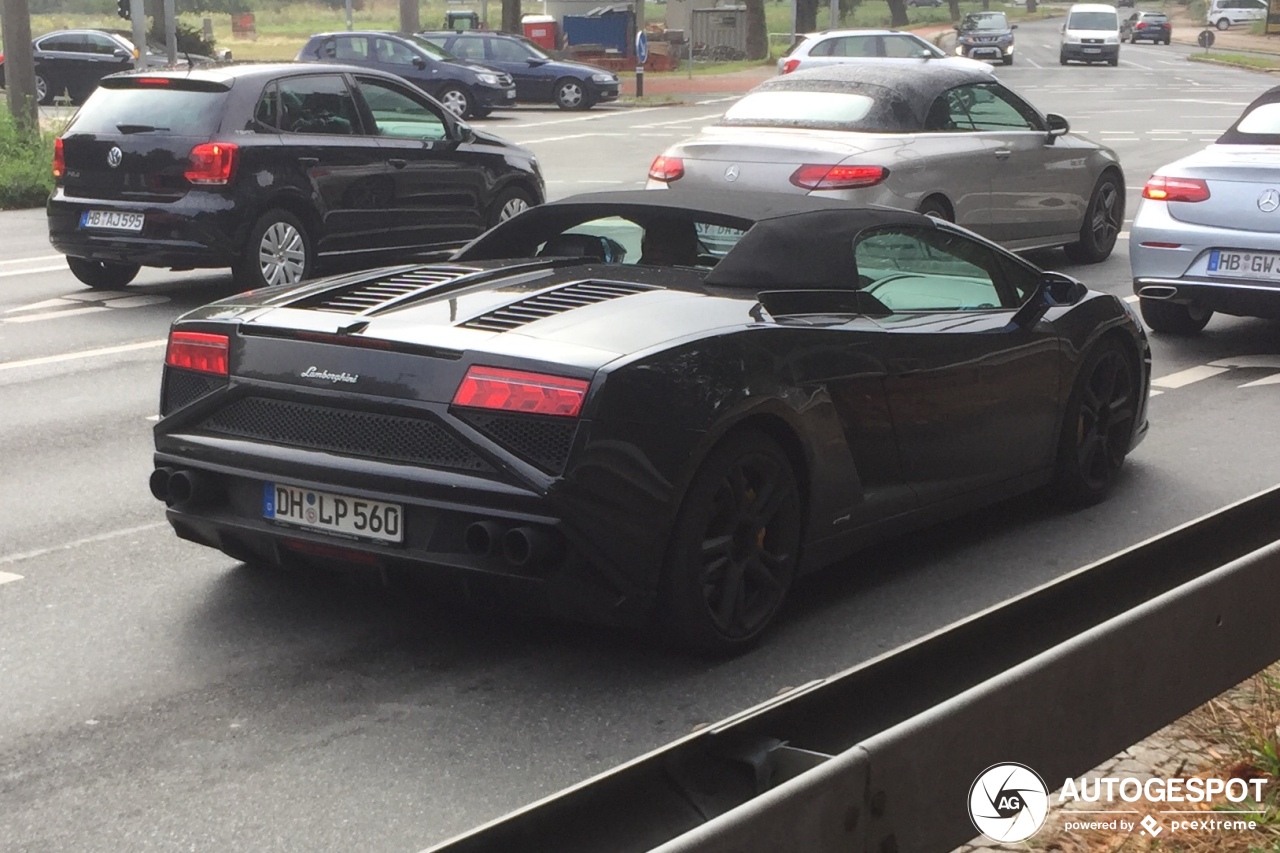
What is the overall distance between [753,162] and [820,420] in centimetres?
669

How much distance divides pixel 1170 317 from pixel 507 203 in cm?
554

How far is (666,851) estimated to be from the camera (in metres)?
2.30

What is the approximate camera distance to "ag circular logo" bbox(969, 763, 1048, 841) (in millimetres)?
2990

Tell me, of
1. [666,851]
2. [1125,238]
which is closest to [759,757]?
[666,851]

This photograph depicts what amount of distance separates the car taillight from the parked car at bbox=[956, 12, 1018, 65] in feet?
164

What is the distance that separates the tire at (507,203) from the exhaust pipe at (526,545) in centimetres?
1001

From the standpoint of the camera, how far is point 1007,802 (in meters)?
3.05

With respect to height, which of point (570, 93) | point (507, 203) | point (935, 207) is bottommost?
point (570, 93)

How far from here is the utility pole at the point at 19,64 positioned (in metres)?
21.8

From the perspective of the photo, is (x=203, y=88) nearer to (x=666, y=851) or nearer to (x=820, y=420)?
(x=820, y=420)

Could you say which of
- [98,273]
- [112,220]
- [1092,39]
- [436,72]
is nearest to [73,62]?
[436,72]

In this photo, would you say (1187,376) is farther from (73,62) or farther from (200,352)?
(73,62)

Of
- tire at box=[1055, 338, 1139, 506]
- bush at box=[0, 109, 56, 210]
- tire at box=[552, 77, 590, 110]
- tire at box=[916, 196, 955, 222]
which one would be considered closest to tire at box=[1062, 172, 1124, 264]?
tire at box=[916, 196, 955, 222]

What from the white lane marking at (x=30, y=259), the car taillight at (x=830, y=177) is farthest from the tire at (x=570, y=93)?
the car taillight at (x=830, y=177)
